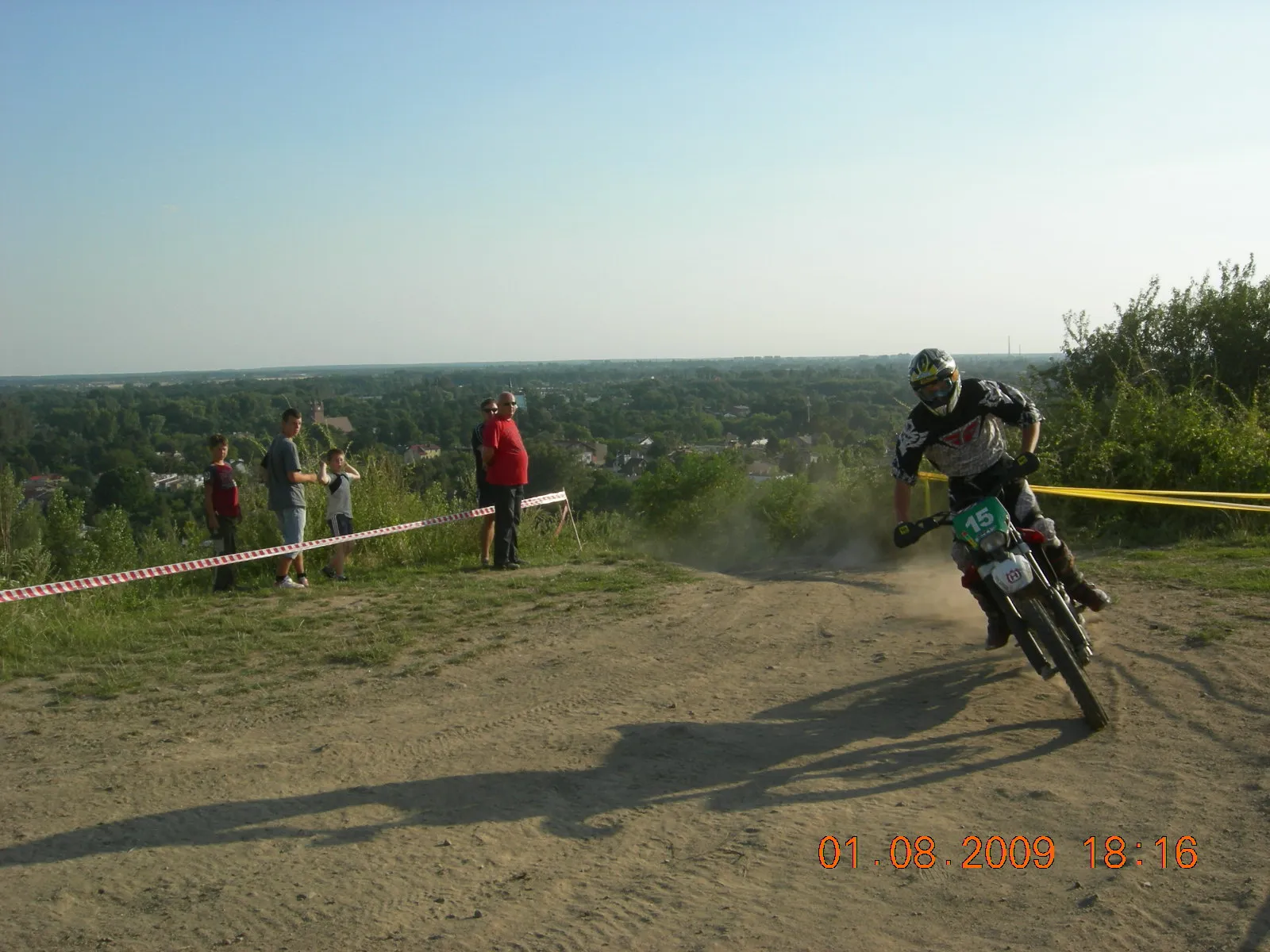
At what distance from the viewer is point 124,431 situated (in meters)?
31.3

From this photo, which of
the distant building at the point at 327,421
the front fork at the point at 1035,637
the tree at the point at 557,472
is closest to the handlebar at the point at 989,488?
the front fork at the point at 1035,637

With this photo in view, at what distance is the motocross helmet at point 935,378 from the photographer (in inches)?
243

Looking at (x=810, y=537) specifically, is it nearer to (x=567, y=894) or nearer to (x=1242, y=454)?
(x=1242, y=454)

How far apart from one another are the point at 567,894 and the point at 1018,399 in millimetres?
4146

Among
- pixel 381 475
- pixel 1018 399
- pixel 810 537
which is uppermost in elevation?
pixel 1018 399

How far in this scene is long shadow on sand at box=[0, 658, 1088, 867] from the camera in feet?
15.6

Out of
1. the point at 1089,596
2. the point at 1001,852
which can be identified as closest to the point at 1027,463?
the point at 1089,596

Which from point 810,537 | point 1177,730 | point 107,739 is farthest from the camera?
point 810,537

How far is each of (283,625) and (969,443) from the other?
594 centimetres

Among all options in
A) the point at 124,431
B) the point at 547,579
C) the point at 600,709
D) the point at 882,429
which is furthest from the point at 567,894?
the point at 124,431

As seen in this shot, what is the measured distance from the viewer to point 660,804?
4934 mm

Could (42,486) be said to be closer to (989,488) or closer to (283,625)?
(283,625)

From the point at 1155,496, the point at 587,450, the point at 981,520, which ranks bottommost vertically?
the point at 587,450

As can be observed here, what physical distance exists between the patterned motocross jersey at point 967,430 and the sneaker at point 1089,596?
102 centimetres
